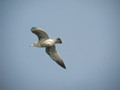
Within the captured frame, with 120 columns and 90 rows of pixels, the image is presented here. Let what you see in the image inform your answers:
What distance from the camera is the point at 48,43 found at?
307 inches

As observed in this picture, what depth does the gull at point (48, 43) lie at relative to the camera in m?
7.77

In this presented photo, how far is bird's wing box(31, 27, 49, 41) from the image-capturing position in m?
7.94

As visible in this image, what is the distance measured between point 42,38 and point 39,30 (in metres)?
0.25

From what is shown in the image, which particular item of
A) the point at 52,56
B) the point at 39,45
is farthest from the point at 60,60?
the point at 39,45

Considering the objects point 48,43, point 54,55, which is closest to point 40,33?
point 48,43

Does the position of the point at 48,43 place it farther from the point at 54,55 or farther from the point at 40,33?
the point at 54,55

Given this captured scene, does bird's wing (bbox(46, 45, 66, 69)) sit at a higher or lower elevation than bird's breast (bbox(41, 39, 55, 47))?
lower

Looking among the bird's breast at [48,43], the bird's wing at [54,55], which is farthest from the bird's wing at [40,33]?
the bird's wing at [54,55]

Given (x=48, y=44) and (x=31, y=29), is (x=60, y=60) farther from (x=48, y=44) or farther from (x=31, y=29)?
(x=31, y=29)

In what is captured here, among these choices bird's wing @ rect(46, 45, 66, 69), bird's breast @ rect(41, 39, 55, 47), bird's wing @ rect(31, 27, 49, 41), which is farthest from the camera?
bird's wing @ rect(46, 45, 66, 69)

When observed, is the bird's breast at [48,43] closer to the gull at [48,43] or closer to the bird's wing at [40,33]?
the gull at [48,43]

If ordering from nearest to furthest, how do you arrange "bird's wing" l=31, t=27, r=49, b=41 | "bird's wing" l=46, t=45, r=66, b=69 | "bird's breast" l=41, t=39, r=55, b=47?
"bird's breast" l=41, t=39, r=55, b=47
"bird's wing" l=31, t=27, r=49, b=41
"bird's wing" l=46, t=45, r=66, b=69

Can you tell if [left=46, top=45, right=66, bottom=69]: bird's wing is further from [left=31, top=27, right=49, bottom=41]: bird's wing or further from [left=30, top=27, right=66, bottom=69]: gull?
[left=31, top=27, right=49, bottom=41]: bird's wing

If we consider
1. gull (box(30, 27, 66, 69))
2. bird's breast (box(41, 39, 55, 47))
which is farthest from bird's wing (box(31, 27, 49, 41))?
bird's breast (box(41, 39, 55, 47))
